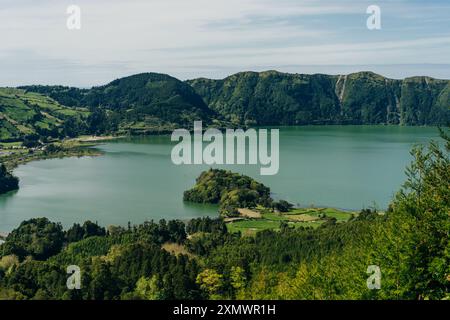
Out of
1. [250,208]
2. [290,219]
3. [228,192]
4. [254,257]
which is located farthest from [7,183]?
[254,257]

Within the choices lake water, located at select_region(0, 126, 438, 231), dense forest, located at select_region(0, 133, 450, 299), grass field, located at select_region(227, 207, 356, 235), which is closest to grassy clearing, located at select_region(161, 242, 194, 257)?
dense forest, located at select_region(0, 133, 450, 299)

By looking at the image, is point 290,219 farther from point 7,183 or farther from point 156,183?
point 7,183

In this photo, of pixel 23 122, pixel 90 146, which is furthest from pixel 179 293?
pixel 23 122

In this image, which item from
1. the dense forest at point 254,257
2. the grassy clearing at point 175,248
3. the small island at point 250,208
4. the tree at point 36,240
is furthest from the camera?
the small island at point 250,208

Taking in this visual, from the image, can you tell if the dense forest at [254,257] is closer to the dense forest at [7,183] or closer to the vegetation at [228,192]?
the vegetation at [228,192]

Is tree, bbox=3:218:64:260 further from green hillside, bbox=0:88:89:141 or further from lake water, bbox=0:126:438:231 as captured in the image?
green hillside, bbox=0:88:89:141

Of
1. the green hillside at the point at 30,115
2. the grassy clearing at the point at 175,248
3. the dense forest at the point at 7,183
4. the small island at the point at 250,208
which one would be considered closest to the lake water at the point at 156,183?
the dense forest at the point at 7,183

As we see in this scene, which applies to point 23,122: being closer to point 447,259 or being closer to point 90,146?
point 90,146
